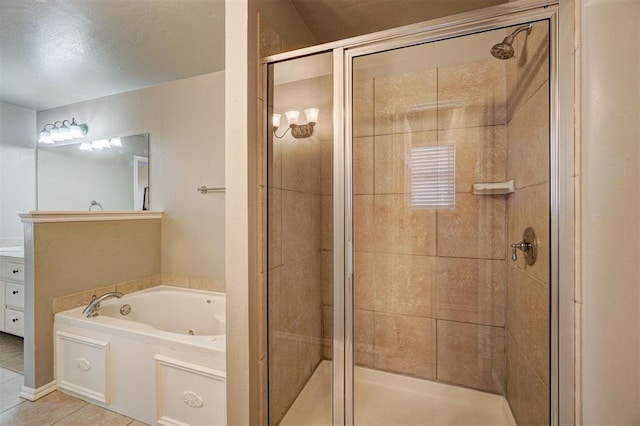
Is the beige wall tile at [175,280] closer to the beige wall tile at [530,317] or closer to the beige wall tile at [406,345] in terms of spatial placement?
the beige wall tile at [406,345]

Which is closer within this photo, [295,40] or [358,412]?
[358,412]

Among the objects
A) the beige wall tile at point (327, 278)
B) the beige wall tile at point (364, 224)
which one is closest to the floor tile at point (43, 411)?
the beige wall tile at point (327, 278)

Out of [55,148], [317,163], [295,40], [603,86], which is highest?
[295,40]

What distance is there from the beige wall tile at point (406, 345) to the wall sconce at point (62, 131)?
3.61 meters

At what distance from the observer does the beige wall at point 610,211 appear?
0.69 m

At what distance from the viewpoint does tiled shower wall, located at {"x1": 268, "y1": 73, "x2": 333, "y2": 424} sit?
141 centimetres

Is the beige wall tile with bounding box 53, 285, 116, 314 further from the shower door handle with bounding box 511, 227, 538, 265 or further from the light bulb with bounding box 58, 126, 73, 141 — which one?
the shower door handle with bounding box 511, 227, 538, 265

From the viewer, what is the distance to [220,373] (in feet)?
5.01

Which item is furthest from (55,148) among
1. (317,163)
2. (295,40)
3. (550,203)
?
(550,203)

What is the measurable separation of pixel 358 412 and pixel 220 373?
0.74 metres

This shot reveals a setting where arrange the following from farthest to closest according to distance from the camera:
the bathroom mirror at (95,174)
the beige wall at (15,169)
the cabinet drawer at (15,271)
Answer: the beige wall at (15,169) → the bathroom mirror at (95,174) → the cabinet drawer at (15,271)

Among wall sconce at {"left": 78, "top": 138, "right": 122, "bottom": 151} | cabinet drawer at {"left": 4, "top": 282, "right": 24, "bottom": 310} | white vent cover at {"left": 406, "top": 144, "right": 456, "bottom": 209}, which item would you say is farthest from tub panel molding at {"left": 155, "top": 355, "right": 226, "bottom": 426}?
wall sconce at {"left": 78, "top": 138, "right": 122, "bottom": 151}

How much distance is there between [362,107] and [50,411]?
2.69 m

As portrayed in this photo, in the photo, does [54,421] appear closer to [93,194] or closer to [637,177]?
[93,194]
